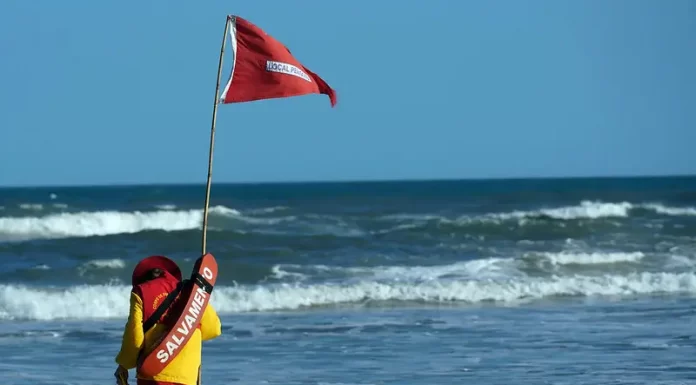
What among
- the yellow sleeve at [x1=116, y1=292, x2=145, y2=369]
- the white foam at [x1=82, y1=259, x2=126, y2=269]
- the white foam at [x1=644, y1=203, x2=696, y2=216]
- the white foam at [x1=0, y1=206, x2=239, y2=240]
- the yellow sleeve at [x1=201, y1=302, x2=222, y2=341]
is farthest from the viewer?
the white foam at [x1=644, y1=203, x2=696, y2=216]

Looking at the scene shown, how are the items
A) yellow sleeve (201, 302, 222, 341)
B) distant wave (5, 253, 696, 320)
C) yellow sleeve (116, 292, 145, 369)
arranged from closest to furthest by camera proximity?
yellow sleeve (116, 292, 145, 369) < yellow sleeve (201, 302, 222, 341) < distant wave (5, 253, 696, 320)

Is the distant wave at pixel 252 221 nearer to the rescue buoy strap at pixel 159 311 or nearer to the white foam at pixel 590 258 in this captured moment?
the white foam at pixel 590 258

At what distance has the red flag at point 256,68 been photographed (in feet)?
21.4

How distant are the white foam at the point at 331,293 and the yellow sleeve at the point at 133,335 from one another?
32.1ft

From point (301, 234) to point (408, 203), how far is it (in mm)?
22134

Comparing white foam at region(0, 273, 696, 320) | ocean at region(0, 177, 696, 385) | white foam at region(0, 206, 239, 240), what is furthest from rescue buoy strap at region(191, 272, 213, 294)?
white foam at region(0, 206, 239, 240)

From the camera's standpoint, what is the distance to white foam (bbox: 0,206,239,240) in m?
→ 31.8

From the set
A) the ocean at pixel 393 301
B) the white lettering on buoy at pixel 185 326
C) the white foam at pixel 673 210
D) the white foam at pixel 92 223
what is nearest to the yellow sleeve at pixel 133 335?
the white lettering on buoy at pixel 185 326

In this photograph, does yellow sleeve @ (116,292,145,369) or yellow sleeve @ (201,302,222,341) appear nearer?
yellow sleeve @ (116,292,145,369)

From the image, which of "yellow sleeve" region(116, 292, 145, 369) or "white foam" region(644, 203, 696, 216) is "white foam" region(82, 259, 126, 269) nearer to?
"yellow sleeve" region(116, 292, 145, 369)

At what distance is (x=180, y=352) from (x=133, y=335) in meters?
0.25

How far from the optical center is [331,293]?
1642 centimetres

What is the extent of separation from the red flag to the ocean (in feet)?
11.5

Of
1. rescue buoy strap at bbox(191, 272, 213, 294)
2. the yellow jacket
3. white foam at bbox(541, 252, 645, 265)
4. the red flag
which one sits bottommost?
white foam at bbox(541, 252, 645, 265)
